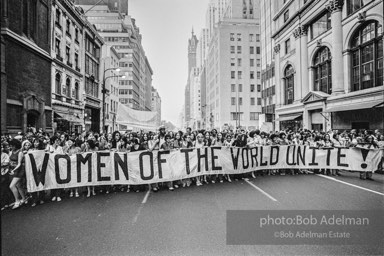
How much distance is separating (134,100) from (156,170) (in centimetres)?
3077

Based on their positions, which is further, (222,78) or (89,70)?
(222,78)

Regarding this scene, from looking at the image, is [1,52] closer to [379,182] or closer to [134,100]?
[379,182]

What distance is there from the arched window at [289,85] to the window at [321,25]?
561cm

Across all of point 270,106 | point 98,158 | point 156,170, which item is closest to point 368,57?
point 156,170

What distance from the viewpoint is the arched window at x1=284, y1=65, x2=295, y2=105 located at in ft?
101

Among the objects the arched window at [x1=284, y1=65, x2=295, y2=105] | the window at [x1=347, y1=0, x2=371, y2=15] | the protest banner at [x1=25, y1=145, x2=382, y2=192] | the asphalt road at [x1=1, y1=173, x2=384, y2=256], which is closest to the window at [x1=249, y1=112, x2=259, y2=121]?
the arched window at [x1=284, y1=65, x2=295, y2=105]

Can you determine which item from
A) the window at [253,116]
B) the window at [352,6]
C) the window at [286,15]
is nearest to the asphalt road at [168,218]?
the window at [352,6]

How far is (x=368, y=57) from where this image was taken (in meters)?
17.1

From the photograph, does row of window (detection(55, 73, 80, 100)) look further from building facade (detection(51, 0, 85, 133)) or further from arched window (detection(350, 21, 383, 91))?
arched window (detection(350, 21, 383, 91))

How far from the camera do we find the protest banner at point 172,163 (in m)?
6.28

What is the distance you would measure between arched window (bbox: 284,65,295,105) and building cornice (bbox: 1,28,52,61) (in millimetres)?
31491

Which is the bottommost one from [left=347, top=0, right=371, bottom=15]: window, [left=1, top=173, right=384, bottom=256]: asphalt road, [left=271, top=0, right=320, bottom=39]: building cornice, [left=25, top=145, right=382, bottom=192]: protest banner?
[left=1, top=173, right=384, bottom=256]: asphalt road

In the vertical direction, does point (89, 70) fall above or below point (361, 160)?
above

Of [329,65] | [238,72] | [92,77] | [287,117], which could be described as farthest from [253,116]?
[92,77]
